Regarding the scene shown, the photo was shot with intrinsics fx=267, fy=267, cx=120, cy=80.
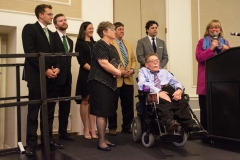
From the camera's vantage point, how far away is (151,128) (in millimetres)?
2631

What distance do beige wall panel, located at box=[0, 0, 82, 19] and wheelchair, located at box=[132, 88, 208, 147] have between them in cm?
181

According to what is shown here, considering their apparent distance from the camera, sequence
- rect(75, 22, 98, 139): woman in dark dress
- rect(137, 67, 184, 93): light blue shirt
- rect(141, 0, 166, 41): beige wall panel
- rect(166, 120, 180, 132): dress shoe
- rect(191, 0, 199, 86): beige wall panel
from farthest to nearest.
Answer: rect(191, 0, 199, 86): beige wall panel → rect(141, 0, 166, 41): beige wall panel → rect(75, 22, 98, 139): woman in dark dress → rect(137, 67, 184, 93): light blue shirt → rect(166, 120, 180, 132): dress shoe

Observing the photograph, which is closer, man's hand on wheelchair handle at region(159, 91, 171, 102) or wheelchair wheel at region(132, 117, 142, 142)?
man's hand on wheelchair handle at region(159, 91, 171, 102)

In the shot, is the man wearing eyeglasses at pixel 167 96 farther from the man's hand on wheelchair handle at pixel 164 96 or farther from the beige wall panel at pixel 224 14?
the beige wall panel at pixel 224 14

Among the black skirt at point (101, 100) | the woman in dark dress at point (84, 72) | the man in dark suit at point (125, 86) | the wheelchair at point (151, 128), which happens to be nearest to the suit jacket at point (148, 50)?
the man in dark suit at point (125, 86)

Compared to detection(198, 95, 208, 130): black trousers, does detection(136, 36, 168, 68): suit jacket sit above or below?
above

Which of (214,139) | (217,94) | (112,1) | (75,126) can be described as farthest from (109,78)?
(112,1)

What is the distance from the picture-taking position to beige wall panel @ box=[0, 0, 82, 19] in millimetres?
3408

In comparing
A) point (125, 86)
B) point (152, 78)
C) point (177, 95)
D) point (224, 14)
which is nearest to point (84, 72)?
point (125, 86)

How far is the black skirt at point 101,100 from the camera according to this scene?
246 centimetres

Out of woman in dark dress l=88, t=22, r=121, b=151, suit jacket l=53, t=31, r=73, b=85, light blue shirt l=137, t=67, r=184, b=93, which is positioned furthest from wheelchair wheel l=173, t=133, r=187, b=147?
suit jacket l=53, t=31, r=73, b=85

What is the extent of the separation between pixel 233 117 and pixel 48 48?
6.14ft

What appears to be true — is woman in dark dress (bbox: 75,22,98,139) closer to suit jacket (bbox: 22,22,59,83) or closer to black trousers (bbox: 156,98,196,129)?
suit jacket (bbox: 22,22,59,83)

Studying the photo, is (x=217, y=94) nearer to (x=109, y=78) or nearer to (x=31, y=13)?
(x=109, y=78)
